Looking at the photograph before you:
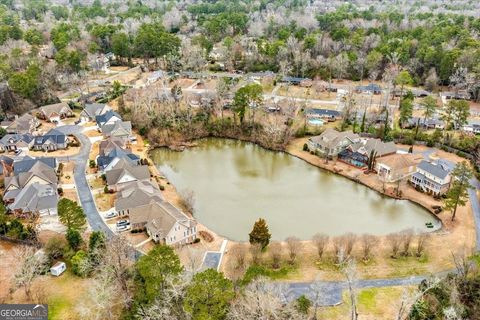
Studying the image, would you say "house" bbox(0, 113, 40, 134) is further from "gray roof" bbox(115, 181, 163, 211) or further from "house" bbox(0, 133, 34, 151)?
"gray roof" bbox(115, 181, 163, 211)

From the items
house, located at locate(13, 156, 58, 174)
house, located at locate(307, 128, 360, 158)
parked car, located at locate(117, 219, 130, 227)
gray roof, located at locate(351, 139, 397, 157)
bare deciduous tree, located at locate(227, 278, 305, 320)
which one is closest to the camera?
bare deciduous tree, located at locate(227, 278, 305, 320)

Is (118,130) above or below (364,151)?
below

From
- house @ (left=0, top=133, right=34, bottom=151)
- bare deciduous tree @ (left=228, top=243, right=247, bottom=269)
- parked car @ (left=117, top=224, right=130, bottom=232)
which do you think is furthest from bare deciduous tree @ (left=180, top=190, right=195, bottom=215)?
house @ (left=0, top=133, right=34, bottom=151)

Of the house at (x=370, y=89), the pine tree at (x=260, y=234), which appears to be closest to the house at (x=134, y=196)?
the pine tree at (x=260, y=234)

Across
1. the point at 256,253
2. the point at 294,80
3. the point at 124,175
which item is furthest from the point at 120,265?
the point at 294,80

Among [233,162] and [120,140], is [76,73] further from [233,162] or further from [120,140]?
[233,162]

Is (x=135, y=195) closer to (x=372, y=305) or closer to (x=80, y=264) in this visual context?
(x=80, y=264)
